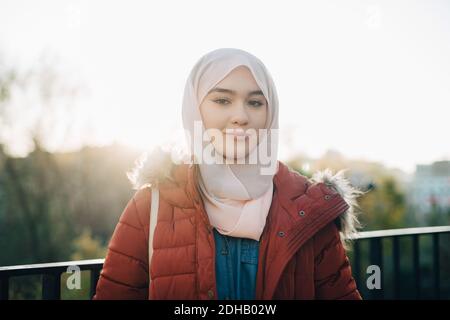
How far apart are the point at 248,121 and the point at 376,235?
1533mm

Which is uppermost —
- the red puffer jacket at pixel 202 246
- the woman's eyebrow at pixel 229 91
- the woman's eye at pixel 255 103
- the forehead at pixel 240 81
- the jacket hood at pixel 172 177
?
the forehead at pixel 240 81

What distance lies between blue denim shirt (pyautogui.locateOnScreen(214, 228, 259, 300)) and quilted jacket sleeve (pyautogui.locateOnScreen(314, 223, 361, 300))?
1.00ft

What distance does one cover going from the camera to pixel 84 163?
19281 millimetres

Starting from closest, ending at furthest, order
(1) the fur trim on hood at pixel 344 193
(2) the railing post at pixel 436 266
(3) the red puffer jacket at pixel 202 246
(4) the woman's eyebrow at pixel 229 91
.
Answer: (3) the red puffer jacket at pixel 202 246
(4) the woman's eyebrow at pixel 229 91
(1) the fur trim on hood at pixel 344 193
(2) the railing post at pixel 436 266

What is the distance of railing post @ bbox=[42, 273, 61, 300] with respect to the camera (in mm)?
2012

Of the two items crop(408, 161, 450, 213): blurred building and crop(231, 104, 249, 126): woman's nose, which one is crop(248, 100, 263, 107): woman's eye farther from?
crop(408, 161, 450, 213): blurred building

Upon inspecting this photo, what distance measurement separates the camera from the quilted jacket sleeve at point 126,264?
167 centimetres

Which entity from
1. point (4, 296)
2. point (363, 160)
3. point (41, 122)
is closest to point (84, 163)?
point (41, 122)

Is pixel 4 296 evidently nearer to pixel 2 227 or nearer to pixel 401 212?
pixel 2 227

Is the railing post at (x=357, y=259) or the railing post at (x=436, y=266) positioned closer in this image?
the railing post at (x=357, y=259)

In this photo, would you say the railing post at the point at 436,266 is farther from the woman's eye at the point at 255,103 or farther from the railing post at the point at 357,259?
the woman's eye at the point at 255,103

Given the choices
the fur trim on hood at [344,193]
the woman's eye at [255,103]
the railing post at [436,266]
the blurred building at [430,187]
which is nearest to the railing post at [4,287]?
the woman's eye at [255,103]

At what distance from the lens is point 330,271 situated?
5.85ft

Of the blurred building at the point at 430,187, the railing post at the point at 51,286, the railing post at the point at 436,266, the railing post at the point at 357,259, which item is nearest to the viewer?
the railing post at the point at 51,286
